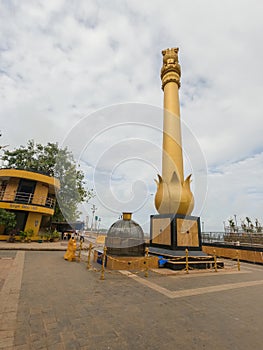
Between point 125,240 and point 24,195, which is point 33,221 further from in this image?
point 125,240

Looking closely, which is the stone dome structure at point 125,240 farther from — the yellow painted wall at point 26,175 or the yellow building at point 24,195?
the yellow painted wall at point 26,175

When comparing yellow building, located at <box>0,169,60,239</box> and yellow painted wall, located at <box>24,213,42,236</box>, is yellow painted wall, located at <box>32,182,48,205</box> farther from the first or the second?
yellow painted wall, located at <box>24,213,42,236</box>

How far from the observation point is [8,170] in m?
19.3

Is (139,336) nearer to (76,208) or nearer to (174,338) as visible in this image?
(174,338)

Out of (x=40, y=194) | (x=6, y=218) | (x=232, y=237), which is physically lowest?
(x=232, y=237)

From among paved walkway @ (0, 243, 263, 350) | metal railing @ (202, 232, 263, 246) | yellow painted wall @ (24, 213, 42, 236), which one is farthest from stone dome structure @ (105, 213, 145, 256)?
yellow painted wall @ (24, 213, 42, 236)

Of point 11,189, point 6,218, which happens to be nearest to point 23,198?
point 11,189

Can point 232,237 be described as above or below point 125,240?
above

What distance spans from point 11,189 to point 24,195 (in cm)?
140

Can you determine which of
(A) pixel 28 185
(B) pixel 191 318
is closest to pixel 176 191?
(B) pixel 191 318

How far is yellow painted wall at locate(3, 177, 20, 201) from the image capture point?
19.1 meters

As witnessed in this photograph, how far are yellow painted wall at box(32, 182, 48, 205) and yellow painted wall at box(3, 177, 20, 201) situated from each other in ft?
6.54

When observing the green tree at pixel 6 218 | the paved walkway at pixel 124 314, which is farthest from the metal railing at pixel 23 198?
the paved walkway at pixel 124 314

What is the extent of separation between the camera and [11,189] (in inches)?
771
